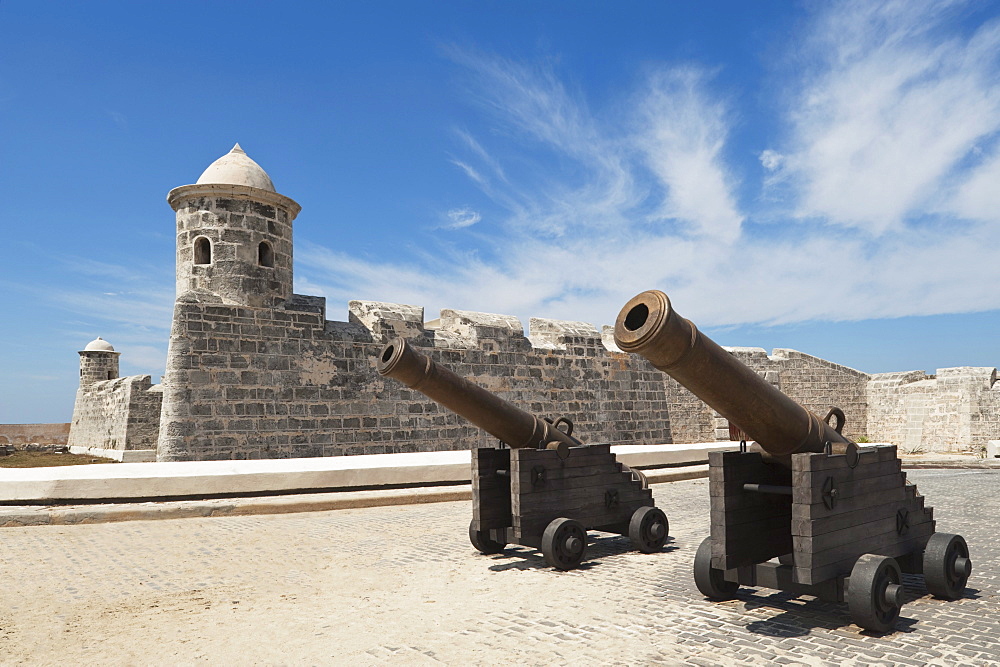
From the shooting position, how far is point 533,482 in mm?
4875

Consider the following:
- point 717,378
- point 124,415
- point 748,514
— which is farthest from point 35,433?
point 717,378

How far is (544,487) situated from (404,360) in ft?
4.41

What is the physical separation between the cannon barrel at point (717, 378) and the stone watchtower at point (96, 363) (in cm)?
2682

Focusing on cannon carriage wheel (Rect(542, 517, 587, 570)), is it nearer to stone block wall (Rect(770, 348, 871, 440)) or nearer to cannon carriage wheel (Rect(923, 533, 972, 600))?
cannon carriage wheel (Rect(923, 533, 972, 600))

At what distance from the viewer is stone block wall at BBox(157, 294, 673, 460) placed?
917cm

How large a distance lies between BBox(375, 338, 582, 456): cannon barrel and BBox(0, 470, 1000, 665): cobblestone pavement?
88cm

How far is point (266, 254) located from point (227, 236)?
0.60m

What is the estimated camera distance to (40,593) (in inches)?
161

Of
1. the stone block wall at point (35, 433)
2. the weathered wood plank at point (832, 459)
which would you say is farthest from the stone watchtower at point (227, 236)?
→ the stone block wall at point (35, 433)

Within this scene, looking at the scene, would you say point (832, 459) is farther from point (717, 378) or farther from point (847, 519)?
point (717, 378)

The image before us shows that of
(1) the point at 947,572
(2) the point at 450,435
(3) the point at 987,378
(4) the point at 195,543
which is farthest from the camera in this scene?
(3) the point at 987,378

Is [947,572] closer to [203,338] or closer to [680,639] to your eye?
[680,639]

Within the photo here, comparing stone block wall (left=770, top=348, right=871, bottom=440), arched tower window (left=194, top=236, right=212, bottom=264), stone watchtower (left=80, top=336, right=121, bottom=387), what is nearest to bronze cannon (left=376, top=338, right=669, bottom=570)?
arched tower window (left=194, top=236, right=212, bottom=264)

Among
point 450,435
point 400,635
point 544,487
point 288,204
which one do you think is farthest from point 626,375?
point 400,635
